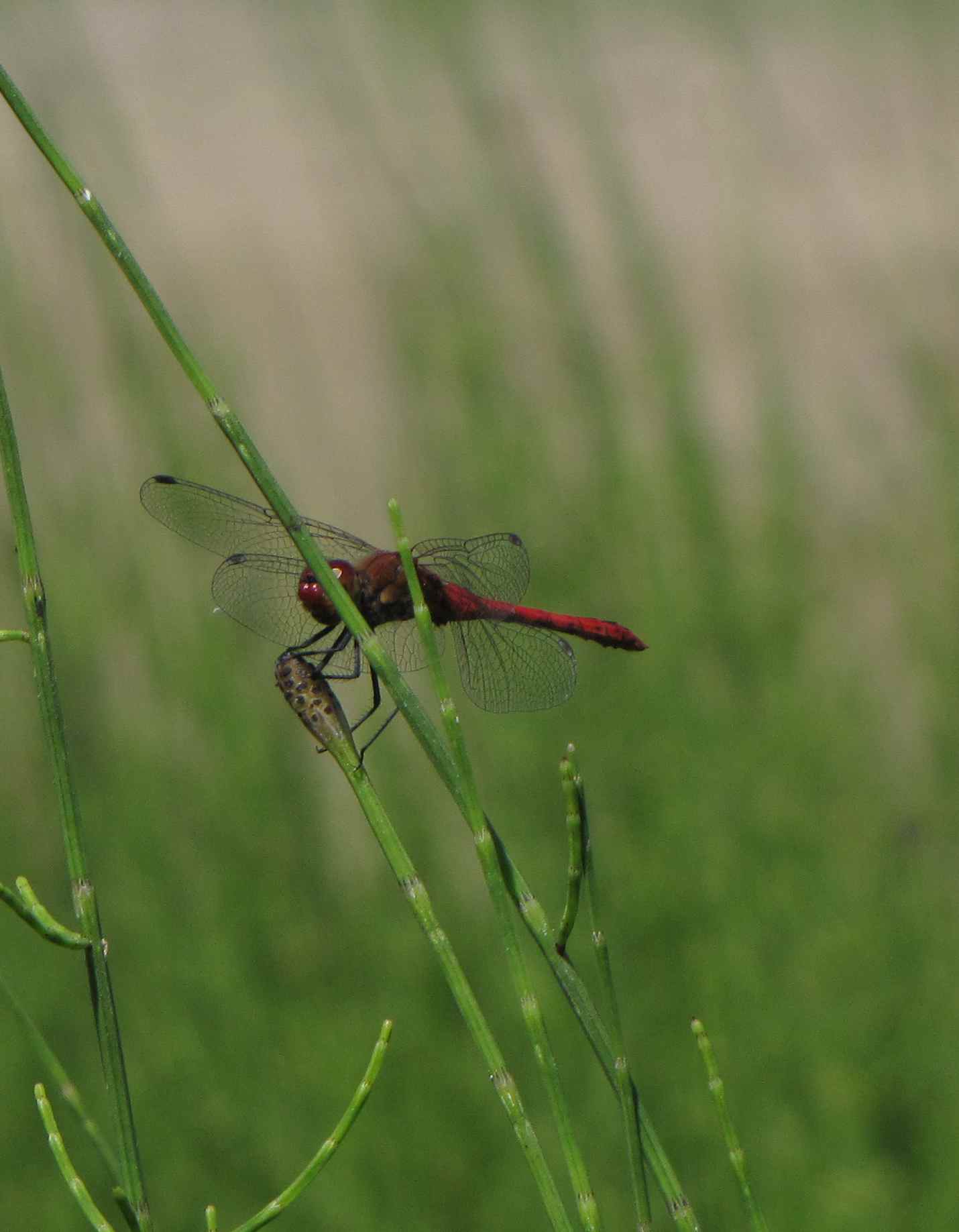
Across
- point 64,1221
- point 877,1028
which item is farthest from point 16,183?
point 877,1028

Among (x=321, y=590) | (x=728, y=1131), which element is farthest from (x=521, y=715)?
(x=728, y=1131)

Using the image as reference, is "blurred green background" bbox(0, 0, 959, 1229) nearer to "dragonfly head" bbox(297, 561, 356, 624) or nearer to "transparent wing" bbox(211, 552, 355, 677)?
"transparent wing" bbox(211, 552, 355, 677)

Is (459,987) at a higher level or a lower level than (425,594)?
lower

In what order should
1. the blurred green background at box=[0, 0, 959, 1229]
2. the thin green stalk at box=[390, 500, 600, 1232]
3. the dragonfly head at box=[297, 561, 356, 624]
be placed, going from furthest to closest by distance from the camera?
1. the blurred green background at box=[0, 0, 959, 1229]
2. the dragonfly head at box=[297, 561, 356, 624]
3. the thin green stalk at box=[390, 500, 600, 1232]

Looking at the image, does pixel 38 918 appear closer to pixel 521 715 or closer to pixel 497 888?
pixel 497 888

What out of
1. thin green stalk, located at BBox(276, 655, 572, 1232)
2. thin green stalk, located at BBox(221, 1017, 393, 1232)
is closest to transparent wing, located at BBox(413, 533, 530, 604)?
thin green stalk, located at BBox(276, 655, 572, 1232)

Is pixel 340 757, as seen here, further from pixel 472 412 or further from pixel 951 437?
pixel 951 437
